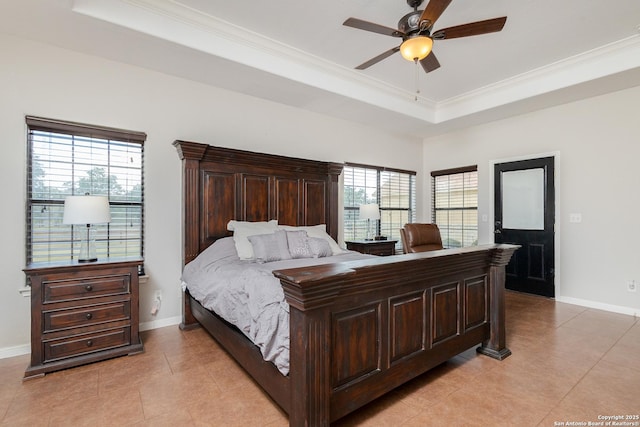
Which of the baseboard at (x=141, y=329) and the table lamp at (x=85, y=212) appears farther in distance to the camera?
the baseboard at (x=141, y=329)

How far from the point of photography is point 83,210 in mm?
2514

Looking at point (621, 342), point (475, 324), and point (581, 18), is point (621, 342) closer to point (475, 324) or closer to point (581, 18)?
point (475, 324)

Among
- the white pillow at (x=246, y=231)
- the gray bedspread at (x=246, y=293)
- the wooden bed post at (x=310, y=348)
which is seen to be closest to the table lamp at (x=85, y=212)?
the gray bedspread at (x=246, y=293)

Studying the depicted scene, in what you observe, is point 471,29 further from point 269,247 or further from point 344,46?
point 269,247

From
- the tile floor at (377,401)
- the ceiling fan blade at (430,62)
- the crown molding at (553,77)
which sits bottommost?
the tile floor at (377,401)

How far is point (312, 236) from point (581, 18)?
336 cm

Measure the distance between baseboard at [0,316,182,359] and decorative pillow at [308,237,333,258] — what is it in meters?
1.73

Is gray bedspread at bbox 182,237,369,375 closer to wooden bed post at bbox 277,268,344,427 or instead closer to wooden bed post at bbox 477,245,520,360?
wooden bed post at bbox 277,268,344,427

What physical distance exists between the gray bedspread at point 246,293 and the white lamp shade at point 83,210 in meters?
0.97

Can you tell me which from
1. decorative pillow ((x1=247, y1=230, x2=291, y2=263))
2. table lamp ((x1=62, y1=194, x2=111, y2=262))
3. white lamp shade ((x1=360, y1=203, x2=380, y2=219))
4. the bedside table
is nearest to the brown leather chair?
the bedside table

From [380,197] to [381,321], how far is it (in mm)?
3895

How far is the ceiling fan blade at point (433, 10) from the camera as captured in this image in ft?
6.79

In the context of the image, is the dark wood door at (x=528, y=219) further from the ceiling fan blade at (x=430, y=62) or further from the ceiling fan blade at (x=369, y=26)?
the ceiling fan blade at (x=369, y=26)

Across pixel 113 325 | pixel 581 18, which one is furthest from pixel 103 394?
pixel 581 18
